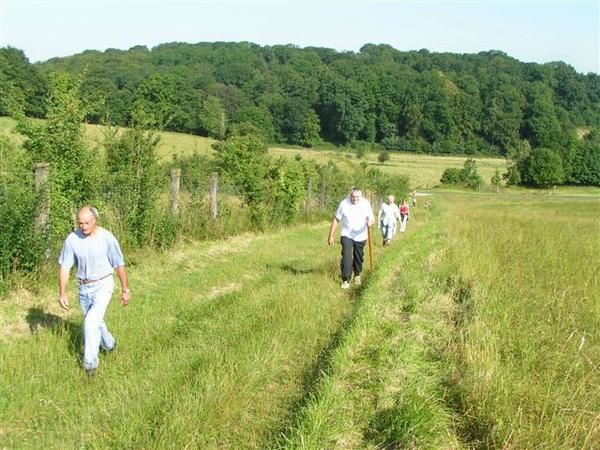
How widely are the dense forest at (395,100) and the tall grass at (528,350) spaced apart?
78.3 meters

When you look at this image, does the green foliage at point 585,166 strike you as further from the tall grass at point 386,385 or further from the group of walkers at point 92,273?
the group of walkers at point 92,273

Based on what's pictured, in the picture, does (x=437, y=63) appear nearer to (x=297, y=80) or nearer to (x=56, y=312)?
(x=297, y=80)

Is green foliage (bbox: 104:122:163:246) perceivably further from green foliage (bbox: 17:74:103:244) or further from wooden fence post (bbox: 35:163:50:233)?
wooden fence post (bbox: 35:163:50:233)

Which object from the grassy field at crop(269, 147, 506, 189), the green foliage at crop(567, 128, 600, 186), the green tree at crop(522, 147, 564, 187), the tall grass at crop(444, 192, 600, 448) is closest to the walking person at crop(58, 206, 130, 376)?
the tall grass at crop(444, 192, 600, 448)

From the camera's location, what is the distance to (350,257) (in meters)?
11.0

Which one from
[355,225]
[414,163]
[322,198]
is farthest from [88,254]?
[414,163]

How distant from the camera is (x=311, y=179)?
2738 cm

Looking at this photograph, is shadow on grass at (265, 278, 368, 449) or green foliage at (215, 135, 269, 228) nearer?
shadow on grass at (265, 278, 368, 449)

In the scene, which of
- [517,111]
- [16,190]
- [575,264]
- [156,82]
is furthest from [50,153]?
[517,111]

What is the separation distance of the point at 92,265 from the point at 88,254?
132 millimetres

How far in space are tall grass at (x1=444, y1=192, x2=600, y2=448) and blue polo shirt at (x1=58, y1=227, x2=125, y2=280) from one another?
13.0 feet

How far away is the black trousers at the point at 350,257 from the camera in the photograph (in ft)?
35.8

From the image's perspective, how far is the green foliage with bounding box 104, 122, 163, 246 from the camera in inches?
476

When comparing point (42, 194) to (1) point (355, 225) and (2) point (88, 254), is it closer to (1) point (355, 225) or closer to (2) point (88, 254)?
(2) point (88, 254)
